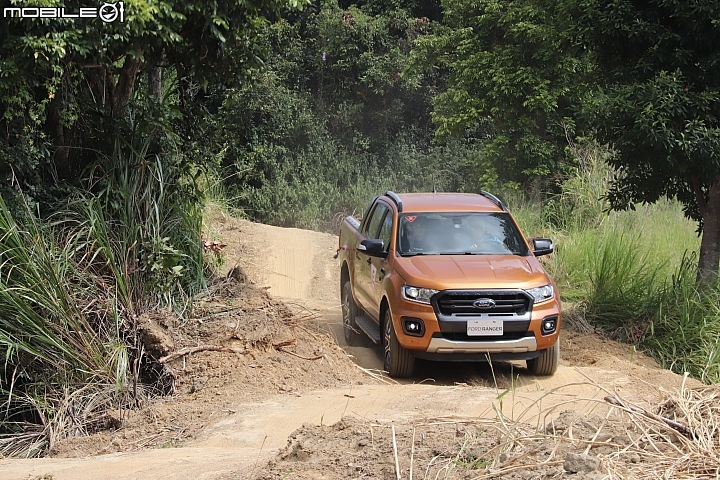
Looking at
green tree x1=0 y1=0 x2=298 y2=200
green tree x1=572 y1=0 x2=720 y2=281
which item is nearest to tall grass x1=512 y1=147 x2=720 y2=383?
green tree x1=572 y1=0 x2=720 y2=281

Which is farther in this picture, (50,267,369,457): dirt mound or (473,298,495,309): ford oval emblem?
(473,298,495,309): ford oval emblem

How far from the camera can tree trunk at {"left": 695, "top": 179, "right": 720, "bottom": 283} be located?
34.5 ft

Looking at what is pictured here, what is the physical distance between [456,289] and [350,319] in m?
2.77

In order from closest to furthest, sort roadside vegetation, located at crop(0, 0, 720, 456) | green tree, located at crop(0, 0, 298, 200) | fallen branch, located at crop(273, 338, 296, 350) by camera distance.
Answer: green tree, located at crop(0, 0, 298, 200) < roadside vegetation, located at crop(0, 0, 720, 456) < fallen branch, located at crop(273, 338, 296, 350)

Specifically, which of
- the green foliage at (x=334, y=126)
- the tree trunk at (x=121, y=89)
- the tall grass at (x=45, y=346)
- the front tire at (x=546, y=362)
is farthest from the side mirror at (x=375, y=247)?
the green foliage at (x=334, y=126)

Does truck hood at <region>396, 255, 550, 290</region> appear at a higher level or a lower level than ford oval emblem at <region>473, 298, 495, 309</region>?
higher

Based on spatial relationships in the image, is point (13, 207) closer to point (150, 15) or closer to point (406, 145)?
point (150, 15)

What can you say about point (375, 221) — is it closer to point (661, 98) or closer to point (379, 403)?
point (661, 98)

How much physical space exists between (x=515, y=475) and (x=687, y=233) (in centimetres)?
1144

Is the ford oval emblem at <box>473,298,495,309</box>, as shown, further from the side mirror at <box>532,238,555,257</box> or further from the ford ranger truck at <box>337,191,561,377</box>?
the side mirror at <box>532,238,555,257</box>

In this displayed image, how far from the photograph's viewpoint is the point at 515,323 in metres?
8.14

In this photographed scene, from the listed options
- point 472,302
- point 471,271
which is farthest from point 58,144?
point 472,302

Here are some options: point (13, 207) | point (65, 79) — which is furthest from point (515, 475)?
point (65, 79)

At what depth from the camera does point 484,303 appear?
811 centimetres
